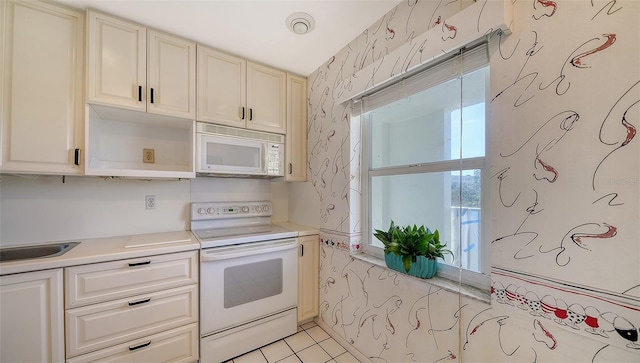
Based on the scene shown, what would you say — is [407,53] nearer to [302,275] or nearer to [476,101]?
[476,101]

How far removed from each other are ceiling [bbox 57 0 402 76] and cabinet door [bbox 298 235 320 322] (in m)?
1.60

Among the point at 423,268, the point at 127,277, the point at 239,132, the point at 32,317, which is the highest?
the point at 239,132

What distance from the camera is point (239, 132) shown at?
2010 millimetres

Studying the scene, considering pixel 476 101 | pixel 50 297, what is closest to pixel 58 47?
pixel 50 297

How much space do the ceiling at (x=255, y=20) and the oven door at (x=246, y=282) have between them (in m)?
1.56

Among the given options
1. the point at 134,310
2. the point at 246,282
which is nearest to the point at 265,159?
the point at 246,282

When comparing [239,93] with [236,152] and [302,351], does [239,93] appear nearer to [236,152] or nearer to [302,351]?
[236,152]

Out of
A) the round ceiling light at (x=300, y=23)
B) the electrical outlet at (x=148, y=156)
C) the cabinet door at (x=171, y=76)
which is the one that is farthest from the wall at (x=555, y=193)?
the electrical outlet at (x=148, y=156)

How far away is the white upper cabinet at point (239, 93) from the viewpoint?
1857mm

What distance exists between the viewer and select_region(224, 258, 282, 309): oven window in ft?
5.71

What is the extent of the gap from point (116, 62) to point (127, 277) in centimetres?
138

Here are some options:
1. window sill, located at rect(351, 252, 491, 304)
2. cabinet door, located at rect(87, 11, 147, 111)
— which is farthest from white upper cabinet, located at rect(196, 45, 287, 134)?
window sill, located at rect(351, 252, 491, 304)

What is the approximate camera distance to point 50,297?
124 centimetres

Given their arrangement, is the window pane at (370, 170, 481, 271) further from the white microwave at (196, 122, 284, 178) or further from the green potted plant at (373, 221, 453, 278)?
the white microwave at (196, 122, 284, 178)
